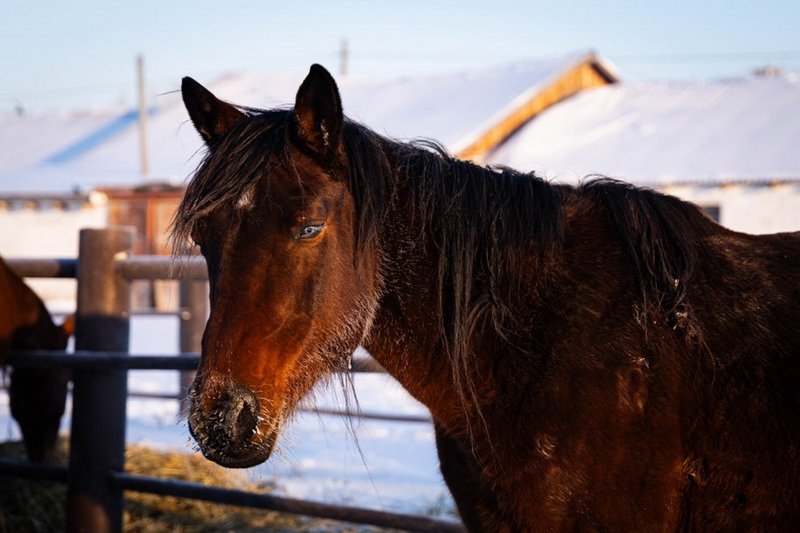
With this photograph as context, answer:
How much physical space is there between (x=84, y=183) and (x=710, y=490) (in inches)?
917

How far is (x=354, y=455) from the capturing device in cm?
677

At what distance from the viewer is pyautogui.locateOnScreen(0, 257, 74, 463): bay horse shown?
5.25 meters

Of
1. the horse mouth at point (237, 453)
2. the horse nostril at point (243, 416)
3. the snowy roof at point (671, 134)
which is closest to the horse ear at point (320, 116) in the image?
the horse nostril at point (243, 416)

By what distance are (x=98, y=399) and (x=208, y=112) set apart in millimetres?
2361

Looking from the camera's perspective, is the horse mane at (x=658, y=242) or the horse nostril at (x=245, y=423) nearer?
the horse nostril at (x=245, y=423)

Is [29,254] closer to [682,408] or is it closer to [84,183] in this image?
[84,183]

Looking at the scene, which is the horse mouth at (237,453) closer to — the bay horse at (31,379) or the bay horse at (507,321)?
the bay horse at (507,321)

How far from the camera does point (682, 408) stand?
2119mm

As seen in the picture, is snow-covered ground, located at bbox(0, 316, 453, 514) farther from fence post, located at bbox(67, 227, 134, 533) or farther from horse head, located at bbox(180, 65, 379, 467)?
horse head, located at bbox(180, 65, 379, 467)

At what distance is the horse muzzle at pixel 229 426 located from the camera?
2.00 metres

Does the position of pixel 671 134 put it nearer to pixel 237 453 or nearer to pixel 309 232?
pixel 309 232

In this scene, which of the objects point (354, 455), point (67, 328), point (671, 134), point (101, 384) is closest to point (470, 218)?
point (101, 384)

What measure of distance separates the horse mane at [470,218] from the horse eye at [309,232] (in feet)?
0.53

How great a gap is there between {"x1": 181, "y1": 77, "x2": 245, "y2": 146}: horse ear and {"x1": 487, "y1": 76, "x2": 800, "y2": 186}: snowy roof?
15959 mm
